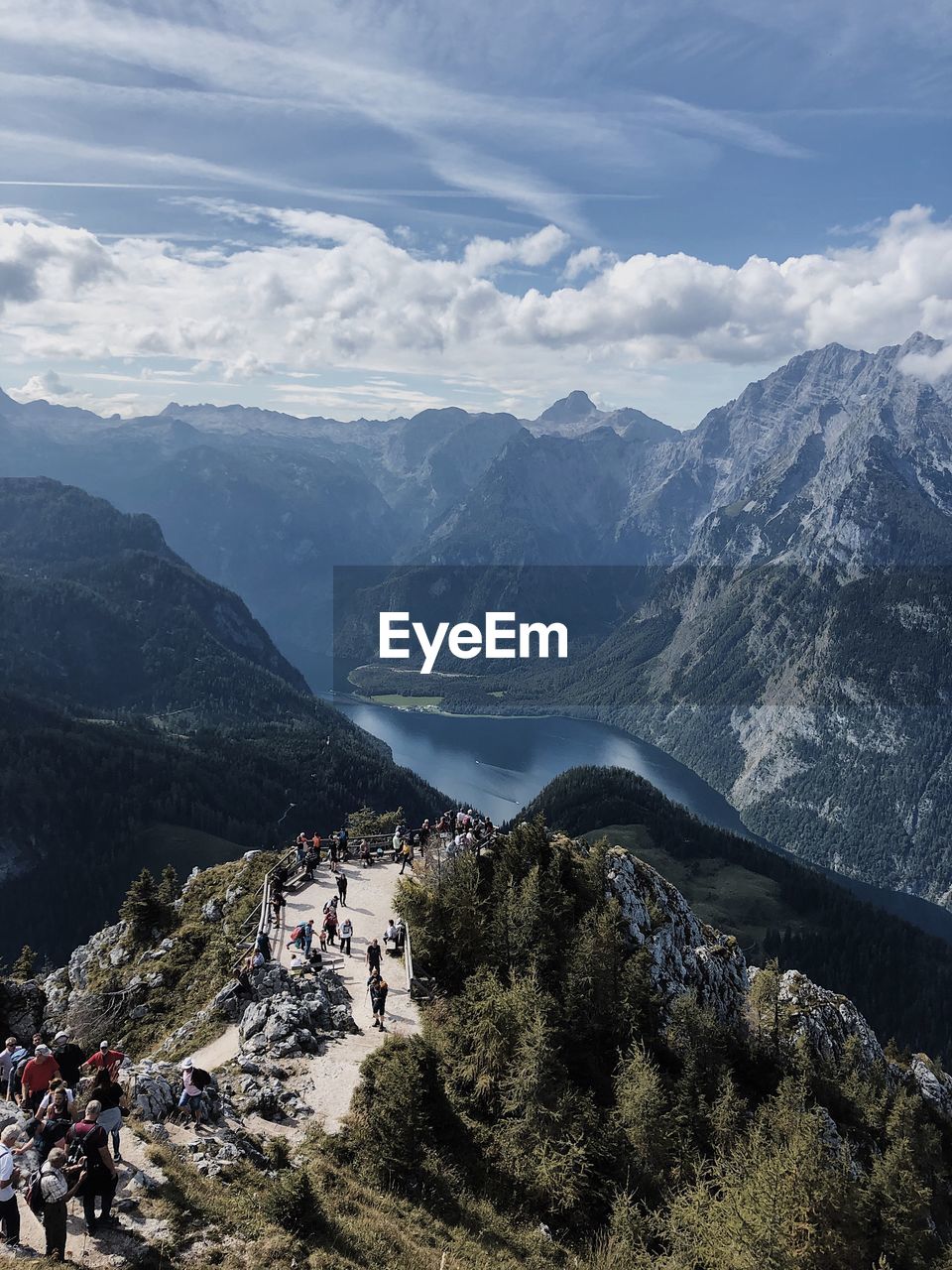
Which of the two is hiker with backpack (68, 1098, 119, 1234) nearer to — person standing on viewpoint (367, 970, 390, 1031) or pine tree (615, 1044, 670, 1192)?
person standing on viewpoint (367, 970, 390, 1031)

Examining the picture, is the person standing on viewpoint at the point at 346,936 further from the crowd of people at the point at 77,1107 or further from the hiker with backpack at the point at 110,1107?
the hiker with backpack at the point at 110,1107

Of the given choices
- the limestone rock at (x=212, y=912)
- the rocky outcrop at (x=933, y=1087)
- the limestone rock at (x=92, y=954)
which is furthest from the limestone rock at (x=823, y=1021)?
the limestone rock at (x=92, y=954)

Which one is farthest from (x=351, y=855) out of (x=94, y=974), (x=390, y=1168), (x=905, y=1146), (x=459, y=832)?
(x=905, y=1146)

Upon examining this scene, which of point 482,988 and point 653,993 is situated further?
point 653,993

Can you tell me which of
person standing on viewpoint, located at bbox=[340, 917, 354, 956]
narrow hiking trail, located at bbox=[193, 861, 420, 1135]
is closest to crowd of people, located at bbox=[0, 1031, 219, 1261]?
narrow hiking trail, located at bbox=[193, 861, 420, 1135]

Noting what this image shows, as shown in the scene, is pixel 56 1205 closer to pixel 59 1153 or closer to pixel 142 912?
pixel 59 1153

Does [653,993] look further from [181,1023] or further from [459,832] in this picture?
[181,1023]

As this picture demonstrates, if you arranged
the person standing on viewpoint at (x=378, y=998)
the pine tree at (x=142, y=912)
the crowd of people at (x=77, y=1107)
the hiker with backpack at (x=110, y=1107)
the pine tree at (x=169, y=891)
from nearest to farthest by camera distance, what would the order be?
the crowd of people at (x=77, y=1107)
the hiker with backpack at (x=110, y=1107)
the person standing on viewpoint at (x=378, y=998)
the pine tree at (x=142, y=912)
the pine tree at (x=169, y=891)
